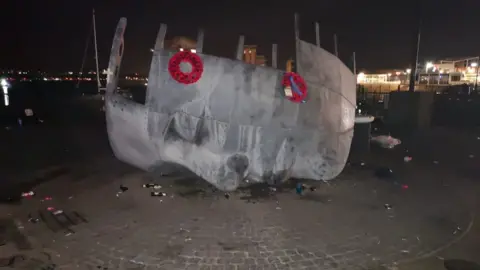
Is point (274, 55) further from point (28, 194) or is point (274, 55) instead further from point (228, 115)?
point (28, 194)

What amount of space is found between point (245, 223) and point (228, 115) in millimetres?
2319

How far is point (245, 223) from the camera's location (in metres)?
6.38

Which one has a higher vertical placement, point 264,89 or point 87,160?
point 264,89

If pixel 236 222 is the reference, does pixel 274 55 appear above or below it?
above

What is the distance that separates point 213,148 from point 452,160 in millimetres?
8303

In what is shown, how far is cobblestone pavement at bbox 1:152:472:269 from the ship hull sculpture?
0.68 meters

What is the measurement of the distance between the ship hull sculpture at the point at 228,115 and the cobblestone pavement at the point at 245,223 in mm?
676

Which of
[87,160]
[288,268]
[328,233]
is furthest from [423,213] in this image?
[87,160]

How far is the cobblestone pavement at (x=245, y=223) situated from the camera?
16.9 feet

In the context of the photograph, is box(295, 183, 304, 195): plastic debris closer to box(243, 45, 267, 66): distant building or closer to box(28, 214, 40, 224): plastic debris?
box(243, 45, 267, 66): distant building

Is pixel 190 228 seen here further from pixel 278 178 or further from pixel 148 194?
pixel 278 178

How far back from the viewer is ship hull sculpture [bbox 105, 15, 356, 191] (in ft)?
24.8

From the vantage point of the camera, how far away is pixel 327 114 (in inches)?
333

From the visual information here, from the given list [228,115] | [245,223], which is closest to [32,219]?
[245,223]
